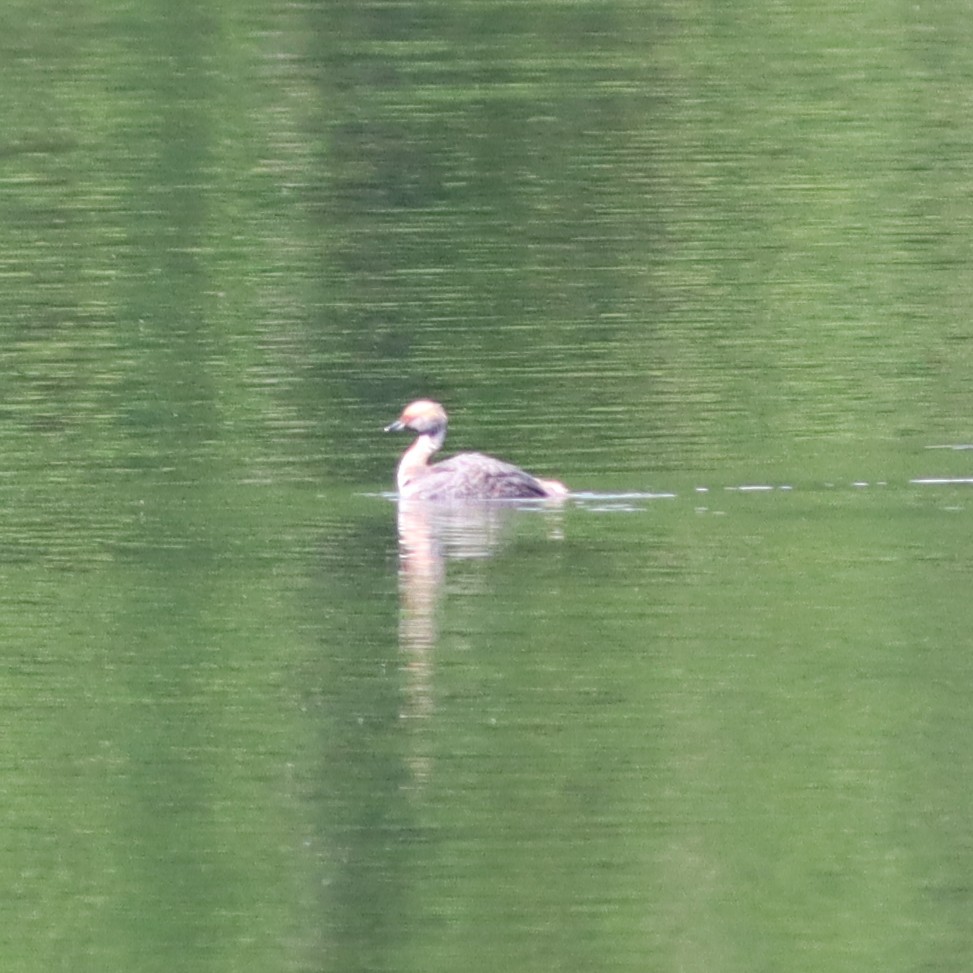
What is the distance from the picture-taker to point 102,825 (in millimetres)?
10945

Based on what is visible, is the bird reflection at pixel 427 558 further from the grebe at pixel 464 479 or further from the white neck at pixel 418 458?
the white neck at pixel 418 458

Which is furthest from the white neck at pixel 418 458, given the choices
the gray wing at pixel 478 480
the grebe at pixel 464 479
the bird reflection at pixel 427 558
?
the bird reflection at pixel 427 558

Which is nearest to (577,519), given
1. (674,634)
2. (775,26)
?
(674,634)

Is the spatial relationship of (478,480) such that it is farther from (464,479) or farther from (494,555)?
(494,555)

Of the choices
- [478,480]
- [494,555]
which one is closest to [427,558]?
[494,555]

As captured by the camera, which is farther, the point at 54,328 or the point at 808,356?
the point at 54,328

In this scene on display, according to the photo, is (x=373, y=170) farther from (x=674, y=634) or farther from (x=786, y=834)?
(x=786, y=834)

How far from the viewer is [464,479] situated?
51.7ft

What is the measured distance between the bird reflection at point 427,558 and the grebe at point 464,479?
0.07 m

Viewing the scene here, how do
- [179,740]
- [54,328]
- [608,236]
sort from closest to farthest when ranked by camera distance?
[179,740] < [54,328] < [608,236]

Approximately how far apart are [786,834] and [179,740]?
250 centimetres

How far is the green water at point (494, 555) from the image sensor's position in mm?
10148

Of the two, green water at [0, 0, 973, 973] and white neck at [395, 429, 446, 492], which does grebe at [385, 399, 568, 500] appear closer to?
white neck at [395, 429, 446, 492]

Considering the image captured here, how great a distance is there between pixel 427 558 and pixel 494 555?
299 millimetres
